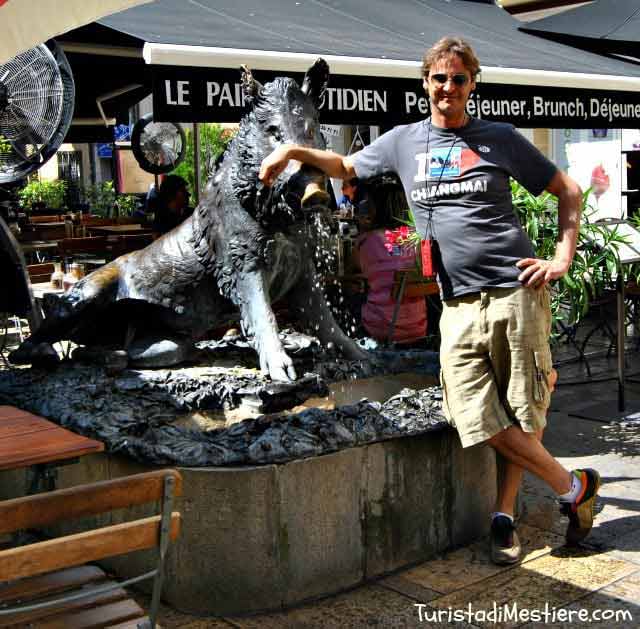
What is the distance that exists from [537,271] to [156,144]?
9160 mm

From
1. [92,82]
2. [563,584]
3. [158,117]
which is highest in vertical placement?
[92,82]

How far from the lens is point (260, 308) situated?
4750mm

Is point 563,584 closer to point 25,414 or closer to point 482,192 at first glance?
point 482,192

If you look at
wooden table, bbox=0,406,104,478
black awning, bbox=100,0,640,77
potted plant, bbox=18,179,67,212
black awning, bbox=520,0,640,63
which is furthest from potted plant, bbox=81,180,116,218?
wooden table, bbox=0,406,104,478

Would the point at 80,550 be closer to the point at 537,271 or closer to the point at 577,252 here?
the point at 537,271

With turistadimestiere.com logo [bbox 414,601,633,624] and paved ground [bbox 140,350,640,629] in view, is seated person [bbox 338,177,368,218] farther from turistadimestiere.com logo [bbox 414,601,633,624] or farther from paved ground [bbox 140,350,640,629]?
turistadimestiere.com logo [bbox 414,601,633,624]

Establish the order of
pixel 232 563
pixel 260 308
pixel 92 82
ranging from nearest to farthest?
pixel 232 563
pixel 260 308
pixel 92 82

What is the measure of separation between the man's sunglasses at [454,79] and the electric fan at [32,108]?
14.4 ft

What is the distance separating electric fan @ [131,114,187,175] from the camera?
12133 mm

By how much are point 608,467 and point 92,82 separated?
25.6ft

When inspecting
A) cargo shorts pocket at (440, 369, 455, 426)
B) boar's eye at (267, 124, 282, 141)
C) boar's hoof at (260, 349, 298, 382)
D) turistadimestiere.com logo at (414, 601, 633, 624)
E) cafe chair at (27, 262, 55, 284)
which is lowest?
turistadimestiere.com logo at (414, 601, 633, 624)

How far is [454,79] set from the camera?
3867mm

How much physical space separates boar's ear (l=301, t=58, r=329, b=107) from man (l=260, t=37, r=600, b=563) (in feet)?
1.92

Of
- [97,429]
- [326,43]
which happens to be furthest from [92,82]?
[97,429]
